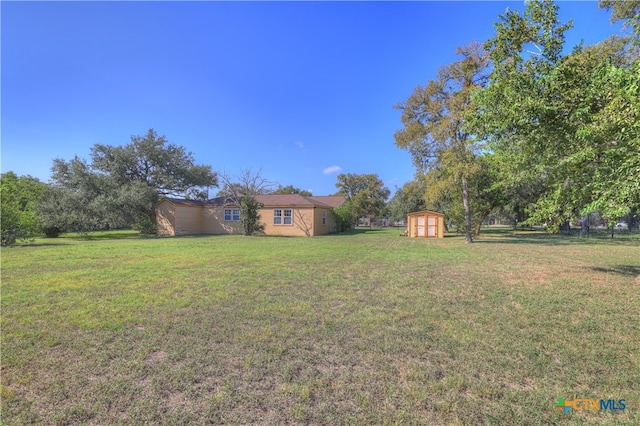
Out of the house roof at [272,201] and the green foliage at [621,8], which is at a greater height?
the green foliage at [621,8]

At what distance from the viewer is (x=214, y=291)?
597 centimetres

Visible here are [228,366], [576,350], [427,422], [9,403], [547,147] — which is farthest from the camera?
[547,147]

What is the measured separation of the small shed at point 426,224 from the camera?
23812 millimetres

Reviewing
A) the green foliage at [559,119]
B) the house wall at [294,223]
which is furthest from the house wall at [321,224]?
the green foliage at [559,119]

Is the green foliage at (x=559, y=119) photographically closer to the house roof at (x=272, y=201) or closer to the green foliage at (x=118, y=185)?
the house roof at (x=272, y=201)

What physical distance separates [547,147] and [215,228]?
84.3ft

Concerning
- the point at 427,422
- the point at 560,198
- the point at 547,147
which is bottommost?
the point at 427,422

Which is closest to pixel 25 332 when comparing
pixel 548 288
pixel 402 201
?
pixel 548 288

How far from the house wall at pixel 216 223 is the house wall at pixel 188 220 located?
444 millimetres

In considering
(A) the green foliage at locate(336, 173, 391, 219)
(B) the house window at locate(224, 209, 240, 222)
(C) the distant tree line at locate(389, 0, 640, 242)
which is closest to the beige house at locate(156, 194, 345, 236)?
(B) the house window at locate(224, 209, 240, 222)

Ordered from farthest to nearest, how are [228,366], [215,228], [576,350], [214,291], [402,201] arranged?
1. [402,201]
2. [215,228]
3. [214,291]
4. [576,350]
5. [228,366]

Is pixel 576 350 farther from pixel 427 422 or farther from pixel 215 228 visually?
pixel 215 228

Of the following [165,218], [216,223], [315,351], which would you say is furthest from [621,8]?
[165,218]

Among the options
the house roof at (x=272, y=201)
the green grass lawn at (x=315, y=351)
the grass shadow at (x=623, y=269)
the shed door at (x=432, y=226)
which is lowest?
the green grass lawn at (x=315, y=351)
